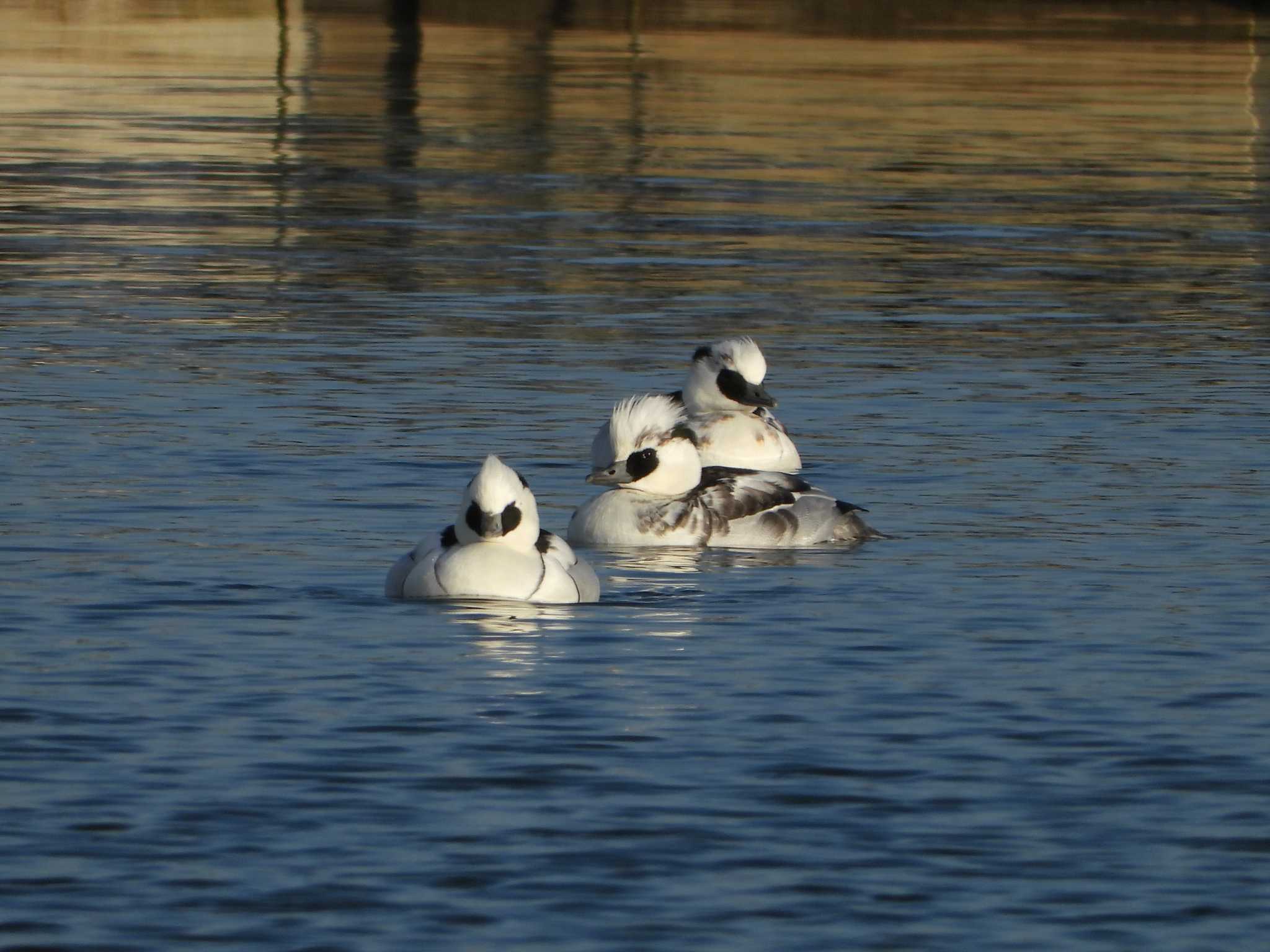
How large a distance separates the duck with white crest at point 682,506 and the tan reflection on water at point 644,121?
11.5 meters

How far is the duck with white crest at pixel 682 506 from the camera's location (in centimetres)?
1648

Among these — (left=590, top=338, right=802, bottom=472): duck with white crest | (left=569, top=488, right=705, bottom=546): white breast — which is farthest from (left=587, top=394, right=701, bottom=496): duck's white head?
(left=590, top=338, right=802, bottom=472): duck with white crest

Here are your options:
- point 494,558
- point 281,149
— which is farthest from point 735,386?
point 281,149

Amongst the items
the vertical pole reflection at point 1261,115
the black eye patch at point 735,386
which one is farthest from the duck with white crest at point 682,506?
the vertical pole reflection at point 1261,115

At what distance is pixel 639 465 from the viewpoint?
658 inches

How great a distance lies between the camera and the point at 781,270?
30.4 m

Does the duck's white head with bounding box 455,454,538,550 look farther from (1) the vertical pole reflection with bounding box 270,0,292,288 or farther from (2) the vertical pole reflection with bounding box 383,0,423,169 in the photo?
(2) the vertical pole reflection with bounding box 383,0,423,169

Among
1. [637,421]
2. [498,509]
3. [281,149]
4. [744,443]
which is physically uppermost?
[498,509]

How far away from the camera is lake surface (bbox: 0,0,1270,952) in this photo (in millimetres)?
9914

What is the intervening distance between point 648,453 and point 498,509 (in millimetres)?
2907

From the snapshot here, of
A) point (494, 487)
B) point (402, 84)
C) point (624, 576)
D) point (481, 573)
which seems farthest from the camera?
point (402, 84)

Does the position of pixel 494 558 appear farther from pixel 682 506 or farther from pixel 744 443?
pixel 744 443

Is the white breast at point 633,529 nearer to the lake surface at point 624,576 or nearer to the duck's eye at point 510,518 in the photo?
the lake surface at point 624,576

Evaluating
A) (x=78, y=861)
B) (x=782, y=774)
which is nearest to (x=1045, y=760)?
(x=782, y=774)
